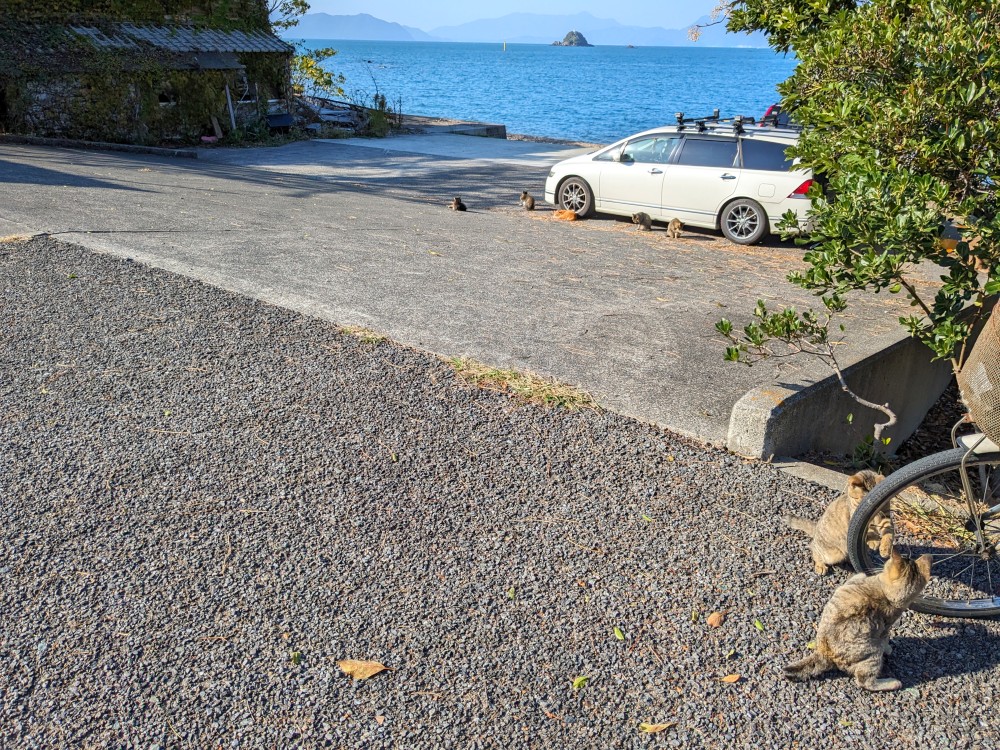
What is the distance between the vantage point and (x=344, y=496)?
4055mm

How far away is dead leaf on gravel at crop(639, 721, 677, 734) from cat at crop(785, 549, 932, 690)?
0.50m

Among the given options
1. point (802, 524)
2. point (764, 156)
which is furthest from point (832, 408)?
point (764, 156)

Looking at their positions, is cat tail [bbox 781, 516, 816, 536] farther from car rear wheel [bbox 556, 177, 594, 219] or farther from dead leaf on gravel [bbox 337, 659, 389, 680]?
car rear wheel [bbox 556, 177, 594, 219]

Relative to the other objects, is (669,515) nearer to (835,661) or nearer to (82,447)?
(835,661)

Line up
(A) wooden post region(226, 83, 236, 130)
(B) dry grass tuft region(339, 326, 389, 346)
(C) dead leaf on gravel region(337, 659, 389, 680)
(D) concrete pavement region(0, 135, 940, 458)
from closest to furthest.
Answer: (C) dead leaf on gravel region(337, 659, 389, 680)
(D) concrete pavement region(0, 135, 940, 458)
(B) dry grass tuft region(339, 326, 389, 346)
(A) wooden post region(226, 83, 236, 130)

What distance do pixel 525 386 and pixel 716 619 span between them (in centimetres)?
232

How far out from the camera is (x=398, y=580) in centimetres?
346

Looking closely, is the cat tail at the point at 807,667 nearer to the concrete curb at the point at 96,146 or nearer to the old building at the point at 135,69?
the concrete curb at the point at 96,146

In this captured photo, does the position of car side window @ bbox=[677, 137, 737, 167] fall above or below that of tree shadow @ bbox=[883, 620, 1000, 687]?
above

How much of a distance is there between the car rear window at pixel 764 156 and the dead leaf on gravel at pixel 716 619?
949 cm

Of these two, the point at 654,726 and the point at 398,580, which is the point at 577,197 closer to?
the point at 398,580

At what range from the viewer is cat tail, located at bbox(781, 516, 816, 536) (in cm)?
390

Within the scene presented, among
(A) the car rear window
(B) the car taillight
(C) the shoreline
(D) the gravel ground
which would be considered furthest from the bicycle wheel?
(C) the shoreline

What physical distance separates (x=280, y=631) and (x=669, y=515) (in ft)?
6.13
